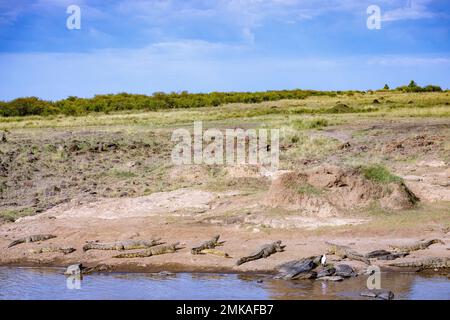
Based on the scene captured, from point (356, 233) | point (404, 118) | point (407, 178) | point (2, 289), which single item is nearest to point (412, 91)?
point (404, 118)

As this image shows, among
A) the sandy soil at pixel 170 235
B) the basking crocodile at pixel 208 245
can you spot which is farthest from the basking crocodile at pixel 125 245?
the basking crocodile at pixel 208 245

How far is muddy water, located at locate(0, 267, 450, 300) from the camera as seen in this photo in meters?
11.0

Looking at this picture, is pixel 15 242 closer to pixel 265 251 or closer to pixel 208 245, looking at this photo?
pixel 208 245

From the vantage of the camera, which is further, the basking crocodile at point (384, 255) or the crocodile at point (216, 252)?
the crocodile at point (216, 252)

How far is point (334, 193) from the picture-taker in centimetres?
1536

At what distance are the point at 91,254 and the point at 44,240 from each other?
166cm

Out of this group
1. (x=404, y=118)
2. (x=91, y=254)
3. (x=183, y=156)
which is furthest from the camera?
(x=404, y=118)

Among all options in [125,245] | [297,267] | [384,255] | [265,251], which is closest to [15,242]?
[125,245]

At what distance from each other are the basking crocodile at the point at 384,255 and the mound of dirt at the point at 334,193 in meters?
2.34

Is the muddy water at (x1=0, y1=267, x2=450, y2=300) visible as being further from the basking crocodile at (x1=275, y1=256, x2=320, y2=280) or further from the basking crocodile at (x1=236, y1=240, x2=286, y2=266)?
the basking crocodile at (x1=236, y1=240, x2=286, y2=266)

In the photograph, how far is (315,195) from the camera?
15281mm

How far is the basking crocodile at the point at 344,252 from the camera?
12.5 metres

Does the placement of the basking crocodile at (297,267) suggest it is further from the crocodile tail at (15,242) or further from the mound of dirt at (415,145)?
the mound of dirt at (415,145)
